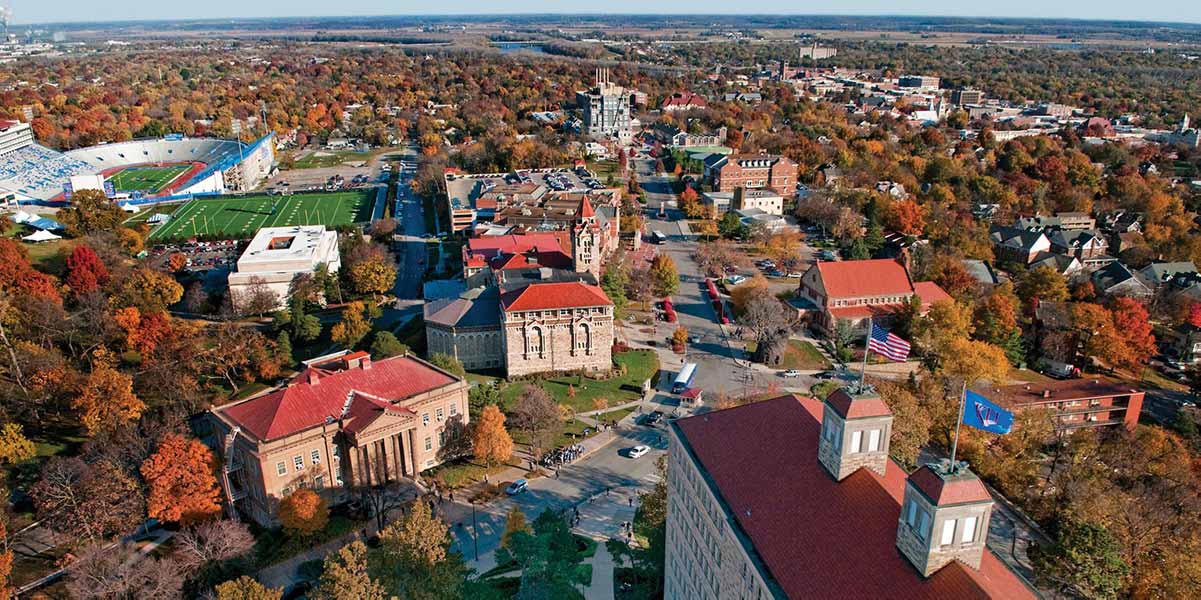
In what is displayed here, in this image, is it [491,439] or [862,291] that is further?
[862,291]

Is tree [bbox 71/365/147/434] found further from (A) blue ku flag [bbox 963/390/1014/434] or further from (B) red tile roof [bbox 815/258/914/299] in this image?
(B) red tile roof [bbox 815/258/914/299]

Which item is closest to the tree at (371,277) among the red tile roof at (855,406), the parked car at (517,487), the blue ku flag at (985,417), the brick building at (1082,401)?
the parked car at (517,487)

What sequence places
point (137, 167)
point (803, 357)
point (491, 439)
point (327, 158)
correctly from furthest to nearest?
point (327, 158) → point (137, 167) → point (803, 357) → point (491, 439)

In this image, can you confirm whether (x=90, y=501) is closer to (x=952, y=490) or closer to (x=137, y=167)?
(x=952, y=490)

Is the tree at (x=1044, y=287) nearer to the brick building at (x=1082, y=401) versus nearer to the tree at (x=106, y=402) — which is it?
the brick building at (x=1082, y=401)

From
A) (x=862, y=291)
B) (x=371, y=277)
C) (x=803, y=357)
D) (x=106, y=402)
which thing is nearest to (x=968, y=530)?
(x=803, y=357)

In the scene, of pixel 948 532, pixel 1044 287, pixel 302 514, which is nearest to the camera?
pixel 948 532

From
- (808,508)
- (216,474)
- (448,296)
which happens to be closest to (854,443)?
(808,508)

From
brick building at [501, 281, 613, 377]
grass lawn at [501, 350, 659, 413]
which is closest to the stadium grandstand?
brick building at [501, 281, 613, 377]
